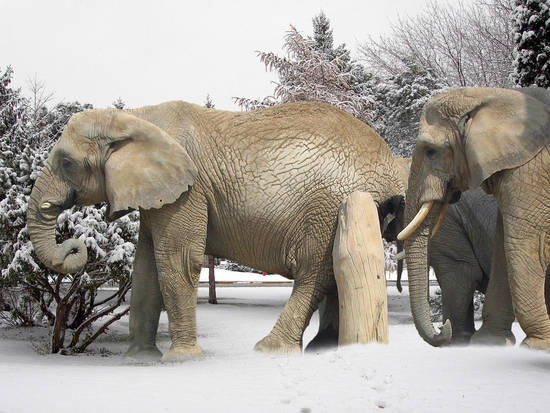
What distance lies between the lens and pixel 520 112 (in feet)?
22.3

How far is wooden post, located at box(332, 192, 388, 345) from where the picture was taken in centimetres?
671

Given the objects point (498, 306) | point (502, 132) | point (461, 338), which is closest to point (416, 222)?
→ point (502, 132)

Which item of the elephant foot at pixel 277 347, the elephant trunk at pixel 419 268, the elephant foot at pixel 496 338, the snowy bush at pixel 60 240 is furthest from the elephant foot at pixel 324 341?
the snowy bush at pixel 60 240

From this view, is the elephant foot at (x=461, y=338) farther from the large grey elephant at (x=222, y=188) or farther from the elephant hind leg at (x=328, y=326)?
the large grey elephant at (x=222, y=188)

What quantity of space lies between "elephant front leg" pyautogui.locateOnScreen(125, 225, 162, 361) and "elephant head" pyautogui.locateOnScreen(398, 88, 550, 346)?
2.75m

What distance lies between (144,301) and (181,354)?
87 cm

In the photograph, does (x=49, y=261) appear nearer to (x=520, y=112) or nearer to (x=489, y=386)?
(x=489, y=386)

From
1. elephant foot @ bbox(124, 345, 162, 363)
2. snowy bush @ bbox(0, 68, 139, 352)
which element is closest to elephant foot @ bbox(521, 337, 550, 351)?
elephant foot @ bbox(124, 345, 162, 363)

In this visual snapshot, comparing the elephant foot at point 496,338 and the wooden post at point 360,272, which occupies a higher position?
the wooden post at point 360,272

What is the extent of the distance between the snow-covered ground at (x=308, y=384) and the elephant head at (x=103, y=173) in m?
1.35

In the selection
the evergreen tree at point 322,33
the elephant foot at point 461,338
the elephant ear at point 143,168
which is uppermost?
the evergreen tree at point 322,33

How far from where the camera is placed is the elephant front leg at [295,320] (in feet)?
23.2

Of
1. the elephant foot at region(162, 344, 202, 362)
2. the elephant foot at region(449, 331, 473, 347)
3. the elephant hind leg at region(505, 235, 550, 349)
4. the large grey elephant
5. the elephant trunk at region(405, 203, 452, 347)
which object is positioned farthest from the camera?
the elephant foot at region(449, 331, 473, 347)

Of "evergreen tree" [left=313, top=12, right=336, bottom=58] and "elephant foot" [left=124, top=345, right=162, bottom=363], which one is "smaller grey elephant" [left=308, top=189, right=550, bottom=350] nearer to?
"elephant foot" [left=124, top=345, right=162, bottom=363]
